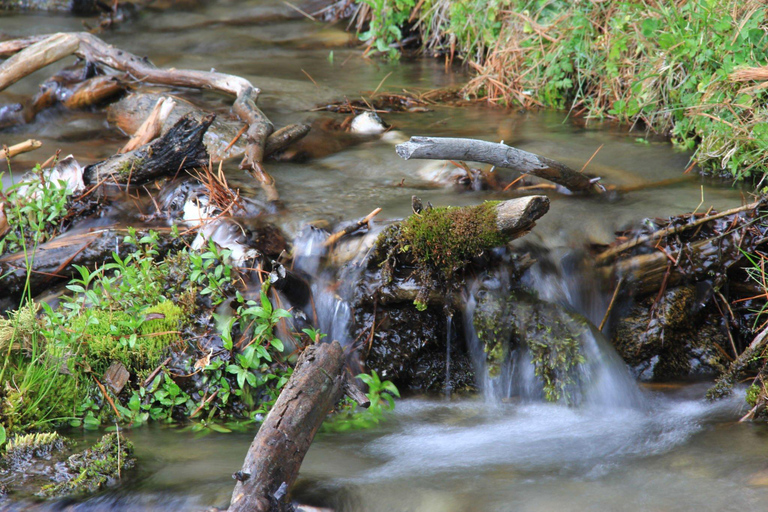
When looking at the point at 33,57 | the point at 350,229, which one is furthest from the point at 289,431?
the point at 33,57

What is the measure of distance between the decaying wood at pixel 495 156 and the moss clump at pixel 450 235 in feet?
1.07

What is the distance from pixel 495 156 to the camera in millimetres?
3689

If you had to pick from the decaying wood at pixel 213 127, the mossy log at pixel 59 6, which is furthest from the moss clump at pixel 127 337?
the mossy log at pixel 59 6

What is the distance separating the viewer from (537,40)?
250 inches

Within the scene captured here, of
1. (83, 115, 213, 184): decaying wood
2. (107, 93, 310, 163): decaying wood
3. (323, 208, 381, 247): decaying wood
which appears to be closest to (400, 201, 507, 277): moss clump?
(323, 208, 381, 247): decaying wood

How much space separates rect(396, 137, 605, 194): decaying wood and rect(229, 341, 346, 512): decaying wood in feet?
3.71

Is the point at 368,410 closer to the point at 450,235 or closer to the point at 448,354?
the point at 448,354

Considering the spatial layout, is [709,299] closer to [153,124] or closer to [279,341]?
[279,341]

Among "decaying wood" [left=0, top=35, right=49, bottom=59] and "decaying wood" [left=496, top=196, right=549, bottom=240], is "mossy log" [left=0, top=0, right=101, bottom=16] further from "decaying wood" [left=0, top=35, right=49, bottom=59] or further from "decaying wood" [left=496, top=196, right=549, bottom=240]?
"decaying wood" [left=496, top=196, right=549, bottom=240]

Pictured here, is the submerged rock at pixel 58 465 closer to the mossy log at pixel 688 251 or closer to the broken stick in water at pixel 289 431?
the broken stick in water at pixel 289 431

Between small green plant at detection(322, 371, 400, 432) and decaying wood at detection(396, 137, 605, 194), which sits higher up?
decaying wood at detection(396, 137, 605, 194)

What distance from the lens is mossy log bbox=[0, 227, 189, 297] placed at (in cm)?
402

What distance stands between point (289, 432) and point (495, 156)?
205 centimetres

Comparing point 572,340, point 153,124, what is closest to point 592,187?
point 572,340
